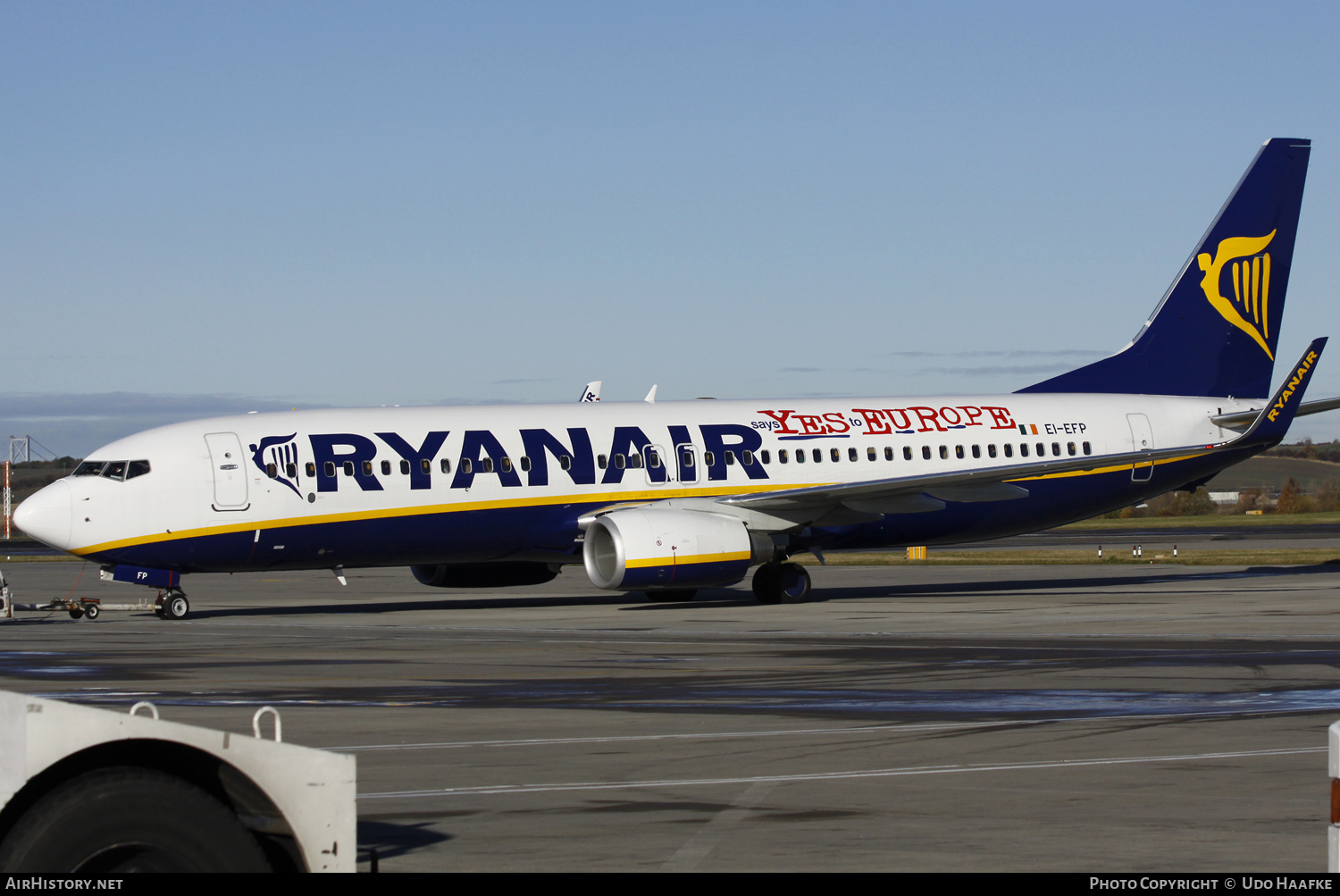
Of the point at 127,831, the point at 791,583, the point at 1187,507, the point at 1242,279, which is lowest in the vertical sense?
the point at 127,831

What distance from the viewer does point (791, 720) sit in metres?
14.9

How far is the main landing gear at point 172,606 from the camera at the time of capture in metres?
31.6

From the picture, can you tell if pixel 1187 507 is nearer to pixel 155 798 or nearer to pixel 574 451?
pixel 574 451

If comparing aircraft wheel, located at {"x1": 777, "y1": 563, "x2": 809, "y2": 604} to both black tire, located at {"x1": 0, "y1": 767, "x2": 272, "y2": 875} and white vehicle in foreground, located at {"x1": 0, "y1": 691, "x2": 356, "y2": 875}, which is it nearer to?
white vehicle in foreground, located at {"x1": 0, "y1": 691, "x2": 356, "y2": 875}

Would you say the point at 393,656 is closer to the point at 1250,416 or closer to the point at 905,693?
the point at 905,693

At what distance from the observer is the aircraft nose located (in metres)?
29.6

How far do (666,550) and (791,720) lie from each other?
1596cm

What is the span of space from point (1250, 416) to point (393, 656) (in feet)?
82.2

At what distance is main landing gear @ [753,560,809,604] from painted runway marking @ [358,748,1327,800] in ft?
68.9

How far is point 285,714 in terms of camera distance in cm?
1545

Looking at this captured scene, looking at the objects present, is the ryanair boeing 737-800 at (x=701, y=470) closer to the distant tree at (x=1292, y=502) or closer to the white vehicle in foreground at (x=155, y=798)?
the white vehicle in foreground at (x=155, y=798)

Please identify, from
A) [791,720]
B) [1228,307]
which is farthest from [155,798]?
[1228,307]

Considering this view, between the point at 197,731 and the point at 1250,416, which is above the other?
the point at 1250,416
